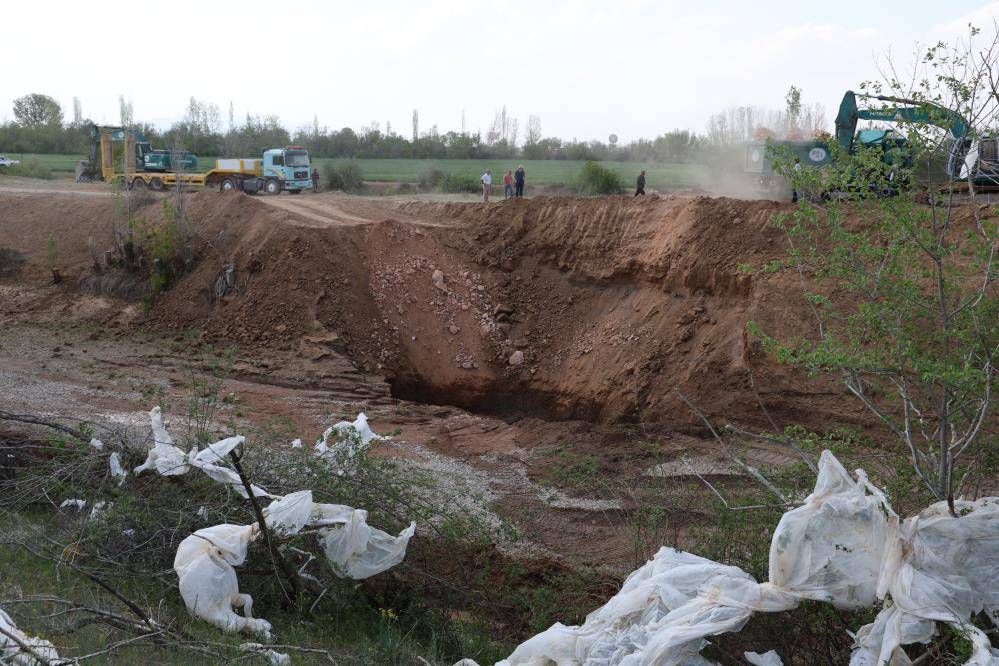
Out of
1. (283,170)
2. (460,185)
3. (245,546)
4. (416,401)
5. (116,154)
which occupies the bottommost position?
(416,401)

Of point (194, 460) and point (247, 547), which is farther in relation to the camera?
point (194, 460)

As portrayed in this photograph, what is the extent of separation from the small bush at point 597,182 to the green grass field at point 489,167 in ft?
9.24

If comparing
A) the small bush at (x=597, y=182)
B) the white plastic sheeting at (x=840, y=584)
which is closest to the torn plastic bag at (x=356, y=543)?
the white plastic sheeting at (x=840, y=584)

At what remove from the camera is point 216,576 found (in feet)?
20.5

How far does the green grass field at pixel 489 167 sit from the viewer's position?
131ft

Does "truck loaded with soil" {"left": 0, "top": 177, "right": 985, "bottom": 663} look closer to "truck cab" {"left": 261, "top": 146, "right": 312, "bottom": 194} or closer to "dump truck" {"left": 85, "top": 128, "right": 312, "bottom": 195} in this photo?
"dump truck" {"left": 85, "top": 128, "right": 312, "bottom": 195}

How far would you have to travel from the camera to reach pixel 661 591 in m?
5.45

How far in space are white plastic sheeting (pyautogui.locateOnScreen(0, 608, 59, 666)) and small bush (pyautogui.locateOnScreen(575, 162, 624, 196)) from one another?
27.9 meters

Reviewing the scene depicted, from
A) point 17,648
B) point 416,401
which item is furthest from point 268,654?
point 416,401

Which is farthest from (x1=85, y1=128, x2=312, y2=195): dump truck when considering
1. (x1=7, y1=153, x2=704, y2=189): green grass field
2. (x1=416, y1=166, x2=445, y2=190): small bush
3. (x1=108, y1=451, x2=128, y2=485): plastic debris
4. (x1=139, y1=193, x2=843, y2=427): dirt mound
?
(x1=108, y1=451, x2=128, y2=485): plastic debris

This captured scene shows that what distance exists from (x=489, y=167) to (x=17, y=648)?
4860 cm

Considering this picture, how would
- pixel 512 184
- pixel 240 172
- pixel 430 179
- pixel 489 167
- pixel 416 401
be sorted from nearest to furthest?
pixel 416 401 < pixel 512 184 < pixel 240 172 < pixel 430 179 < pixel 489 167

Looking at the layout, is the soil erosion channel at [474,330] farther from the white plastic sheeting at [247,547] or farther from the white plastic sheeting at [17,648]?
the white plastic sheeting at [17,648]

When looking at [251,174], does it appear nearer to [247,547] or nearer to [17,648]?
[247,547]
